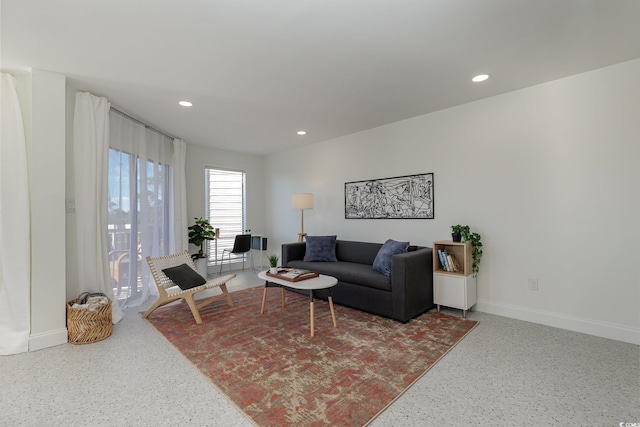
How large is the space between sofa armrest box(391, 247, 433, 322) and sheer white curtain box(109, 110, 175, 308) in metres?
3.33

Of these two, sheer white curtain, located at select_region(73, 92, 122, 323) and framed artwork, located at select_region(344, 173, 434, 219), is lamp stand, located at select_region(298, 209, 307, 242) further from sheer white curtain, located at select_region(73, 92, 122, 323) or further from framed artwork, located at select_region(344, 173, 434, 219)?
sheer white curtain, located at select_region(73, 92, 122, 323)

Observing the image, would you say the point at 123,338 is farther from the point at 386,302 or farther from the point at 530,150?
the point at 530,150

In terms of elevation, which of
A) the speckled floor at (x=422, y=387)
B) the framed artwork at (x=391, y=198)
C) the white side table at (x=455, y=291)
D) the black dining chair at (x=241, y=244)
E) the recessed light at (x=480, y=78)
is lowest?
the speckled floor at (x=422, y=387)

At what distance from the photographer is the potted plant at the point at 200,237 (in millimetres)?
5004

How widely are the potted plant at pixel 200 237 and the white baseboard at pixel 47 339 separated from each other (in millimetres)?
2298

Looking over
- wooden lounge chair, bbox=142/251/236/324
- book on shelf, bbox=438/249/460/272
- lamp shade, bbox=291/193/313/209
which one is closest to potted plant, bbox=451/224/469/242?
book on shelf, bbox=438/249/460/272

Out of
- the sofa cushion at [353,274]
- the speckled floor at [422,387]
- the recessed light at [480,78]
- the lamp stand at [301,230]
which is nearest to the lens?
the speckled floor at [422,387]

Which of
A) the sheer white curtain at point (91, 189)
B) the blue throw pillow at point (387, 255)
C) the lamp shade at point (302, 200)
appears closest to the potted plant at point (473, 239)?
the blue throw pillow at point (387, 255)

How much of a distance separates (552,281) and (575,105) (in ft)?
5.88

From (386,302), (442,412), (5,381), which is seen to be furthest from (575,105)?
(5,381)

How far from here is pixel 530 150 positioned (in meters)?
3.08

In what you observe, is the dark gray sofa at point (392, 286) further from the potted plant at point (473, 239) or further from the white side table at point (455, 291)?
the potted plant at point (473, 239)

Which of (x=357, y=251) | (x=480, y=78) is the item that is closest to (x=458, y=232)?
(x=357, y=251)

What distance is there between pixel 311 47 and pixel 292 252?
306 cm
